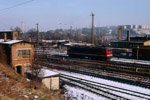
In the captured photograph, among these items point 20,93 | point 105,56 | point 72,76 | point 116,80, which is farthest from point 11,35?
point 20,93

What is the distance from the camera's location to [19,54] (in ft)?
71.6

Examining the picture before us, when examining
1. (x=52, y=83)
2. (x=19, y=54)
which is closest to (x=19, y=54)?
(x=19, y=54)

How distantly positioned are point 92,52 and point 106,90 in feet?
53.6

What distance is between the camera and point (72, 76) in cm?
1819

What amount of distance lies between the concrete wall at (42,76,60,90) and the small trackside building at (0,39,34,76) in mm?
6694

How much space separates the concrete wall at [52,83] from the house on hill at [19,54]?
6694 millimetres

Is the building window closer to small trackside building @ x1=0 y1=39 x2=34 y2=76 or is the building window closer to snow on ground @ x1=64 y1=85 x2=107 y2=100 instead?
small trackside building @ x1=0 y1=39 x2=34 y2=76

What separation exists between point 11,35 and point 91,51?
90.8 feet

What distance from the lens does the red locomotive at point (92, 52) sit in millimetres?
28266

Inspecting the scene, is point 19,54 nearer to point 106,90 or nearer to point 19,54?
point 19,54

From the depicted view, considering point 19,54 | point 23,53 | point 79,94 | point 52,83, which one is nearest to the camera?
point 79,94

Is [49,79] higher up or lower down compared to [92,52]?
lower down

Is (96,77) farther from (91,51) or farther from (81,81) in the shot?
(91,51)

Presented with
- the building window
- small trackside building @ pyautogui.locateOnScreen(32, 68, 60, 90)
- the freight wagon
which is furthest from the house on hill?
the freight wagon
